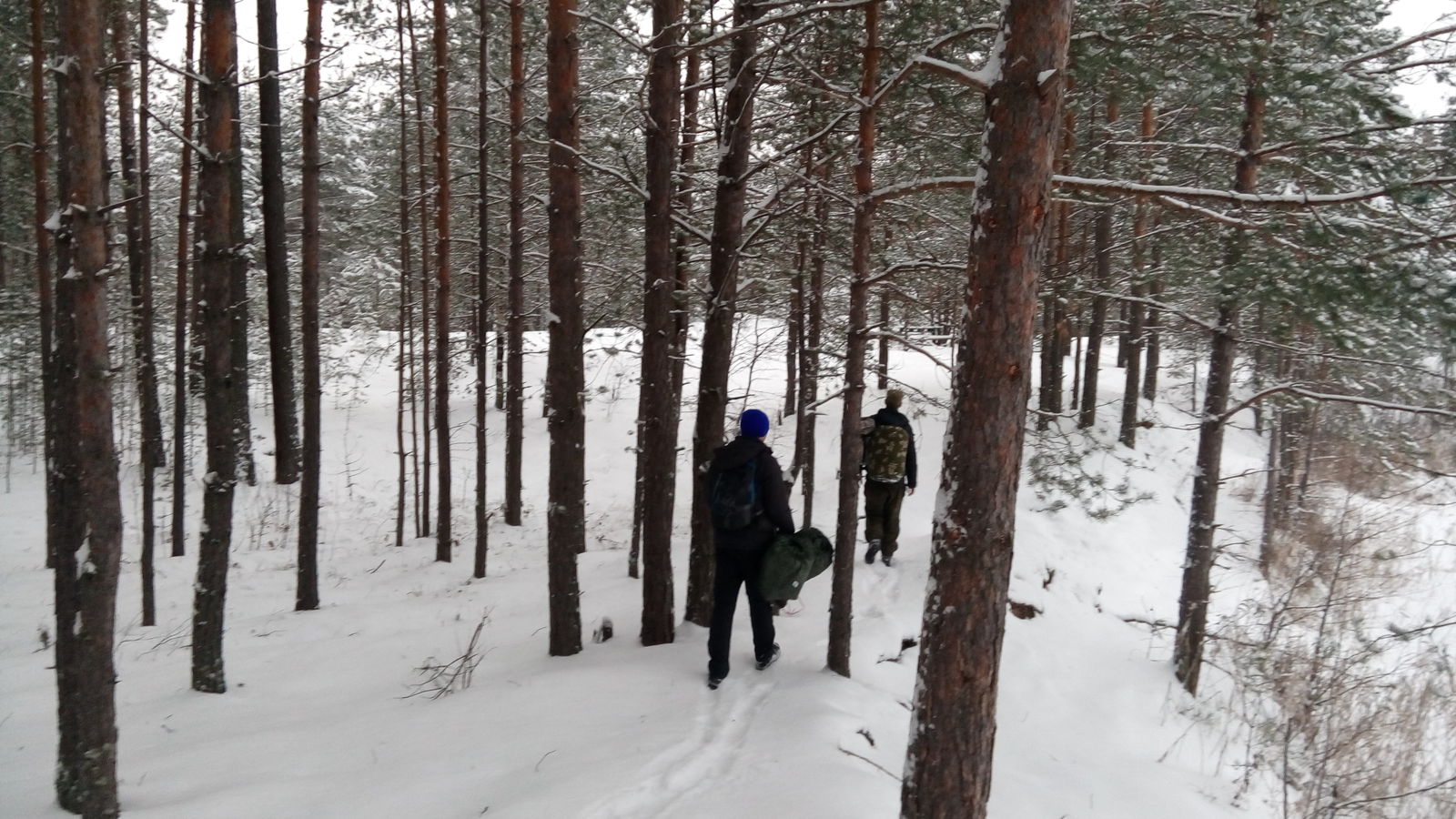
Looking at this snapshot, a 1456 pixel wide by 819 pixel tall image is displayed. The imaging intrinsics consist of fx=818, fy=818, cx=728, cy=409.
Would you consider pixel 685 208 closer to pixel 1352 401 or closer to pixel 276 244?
pixel 1352 401

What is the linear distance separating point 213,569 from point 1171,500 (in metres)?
16.9

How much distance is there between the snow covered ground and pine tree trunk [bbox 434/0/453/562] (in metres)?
1.09

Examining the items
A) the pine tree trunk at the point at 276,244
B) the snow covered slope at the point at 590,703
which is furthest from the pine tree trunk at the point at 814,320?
the pine tree trunk at the point at 276,244

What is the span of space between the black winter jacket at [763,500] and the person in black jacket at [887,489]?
3797mm

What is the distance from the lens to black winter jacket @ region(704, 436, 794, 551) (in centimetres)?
604

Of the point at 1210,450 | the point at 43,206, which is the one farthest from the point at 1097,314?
the point at 43,206

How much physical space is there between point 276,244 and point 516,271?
392cm

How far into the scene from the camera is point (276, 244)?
13.1 m

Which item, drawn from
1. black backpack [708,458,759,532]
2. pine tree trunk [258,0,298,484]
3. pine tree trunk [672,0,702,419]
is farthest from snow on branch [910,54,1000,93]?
pine tree trunk [258,0,298,484]

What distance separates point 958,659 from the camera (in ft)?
12.2

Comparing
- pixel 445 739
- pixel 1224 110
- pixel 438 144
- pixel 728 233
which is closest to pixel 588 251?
pixel 438 144

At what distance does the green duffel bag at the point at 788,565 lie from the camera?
601 centimetres

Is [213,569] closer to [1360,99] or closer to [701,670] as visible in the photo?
[701,670]

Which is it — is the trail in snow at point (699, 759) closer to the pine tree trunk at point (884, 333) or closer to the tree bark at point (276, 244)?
the pine tree trunk at point (884, 333)
